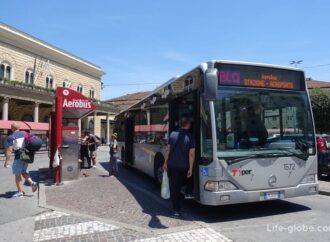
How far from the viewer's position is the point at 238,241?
5379 mm

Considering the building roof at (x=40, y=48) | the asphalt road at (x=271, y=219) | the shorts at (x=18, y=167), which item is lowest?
the asphalt road at (x=271, y=219)

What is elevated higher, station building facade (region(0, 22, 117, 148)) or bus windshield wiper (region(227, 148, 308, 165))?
station building facade (region(0, 22, 117, 148))

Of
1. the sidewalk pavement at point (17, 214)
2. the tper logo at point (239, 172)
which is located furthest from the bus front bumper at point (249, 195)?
the sidewalk pavement at point (17, 214)

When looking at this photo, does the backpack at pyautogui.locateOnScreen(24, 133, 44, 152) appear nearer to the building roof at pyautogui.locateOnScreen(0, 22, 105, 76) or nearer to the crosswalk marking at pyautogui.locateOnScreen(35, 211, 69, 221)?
the crosswalk marking at pyautogui.locateOnScreen(35, 211, 69, 221)

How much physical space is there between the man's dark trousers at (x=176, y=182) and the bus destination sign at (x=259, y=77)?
1847 millimetres

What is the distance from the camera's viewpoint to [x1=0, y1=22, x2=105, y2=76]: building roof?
133ft

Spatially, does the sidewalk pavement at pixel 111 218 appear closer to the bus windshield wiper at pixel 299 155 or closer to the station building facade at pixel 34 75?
the bus windshield wiper at pixel 299 155

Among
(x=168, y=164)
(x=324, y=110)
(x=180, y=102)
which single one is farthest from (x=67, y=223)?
(x=324, y=110)

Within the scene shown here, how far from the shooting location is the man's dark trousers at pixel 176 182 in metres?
6.81

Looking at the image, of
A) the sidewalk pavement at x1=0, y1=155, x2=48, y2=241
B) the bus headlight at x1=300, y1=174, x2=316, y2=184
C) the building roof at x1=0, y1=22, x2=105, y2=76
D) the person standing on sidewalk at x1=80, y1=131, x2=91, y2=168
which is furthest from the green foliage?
the building roof at x1=0, y1=22, x2=105, y2=76

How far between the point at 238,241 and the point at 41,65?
4551 cm

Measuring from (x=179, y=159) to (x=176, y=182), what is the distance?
0.47 m

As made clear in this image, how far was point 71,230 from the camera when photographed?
19.7ft

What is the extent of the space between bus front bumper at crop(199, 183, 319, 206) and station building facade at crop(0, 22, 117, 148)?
27.0 meters
